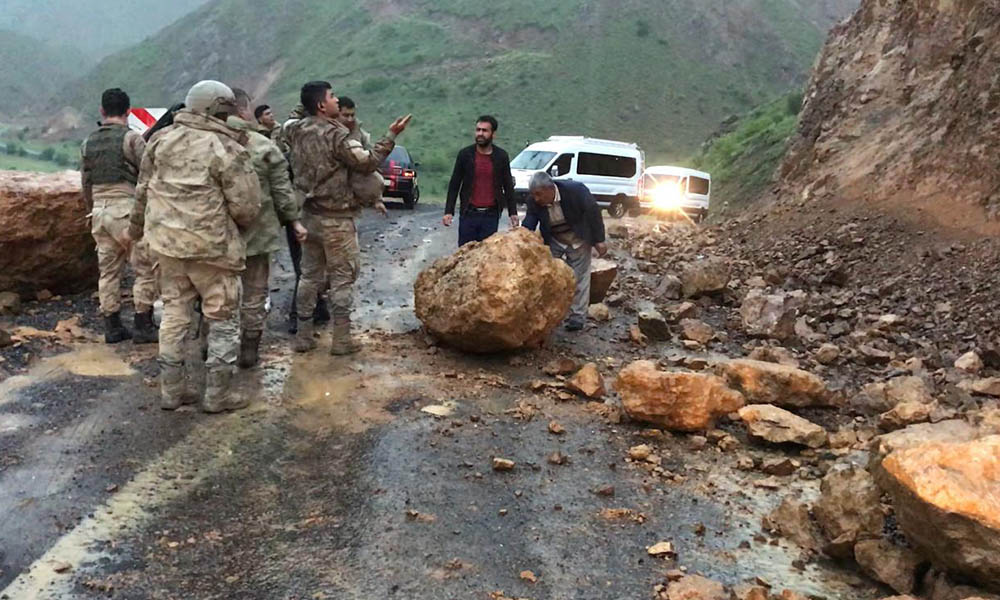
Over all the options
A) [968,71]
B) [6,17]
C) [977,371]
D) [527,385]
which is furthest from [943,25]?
[6,17]

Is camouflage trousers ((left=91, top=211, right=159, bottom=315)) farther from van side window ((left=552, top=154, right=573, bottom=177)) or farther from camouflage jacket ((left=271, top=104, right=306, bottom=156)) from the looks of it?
van side window ((left=552, top=154, right=573, bottom=177))

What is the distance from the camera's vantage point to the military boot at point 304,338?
6.38 metres

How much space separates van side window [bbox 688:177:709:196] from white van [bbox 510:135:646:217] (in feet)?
5.95

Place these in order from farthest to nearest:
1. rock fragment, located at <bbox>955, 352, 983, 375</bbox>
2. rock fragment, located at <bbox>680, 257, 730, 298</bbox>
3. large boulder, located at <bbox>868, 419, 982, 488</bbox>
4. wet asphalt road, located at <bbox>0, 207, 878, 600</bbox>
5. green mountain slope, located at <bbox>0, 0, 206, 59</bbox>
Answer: green mountain slope, located at <bbox>0, 0, 206, 59</bbox>, rock fragment, located at <bbox>680, 257, 730, 298</bbox>, rock fragment, located at <bbox>955, 352, 983, 375</bbox>, large boulder, located at <bbox>868, 419, 982, 488</bbox>, wet asphalt road, located at <bbox>0, 207, 878, 600</bbox>

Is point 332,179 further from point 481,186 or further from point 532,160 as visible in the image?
point 532,160

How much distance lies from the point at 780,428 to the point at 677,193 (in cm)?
1802

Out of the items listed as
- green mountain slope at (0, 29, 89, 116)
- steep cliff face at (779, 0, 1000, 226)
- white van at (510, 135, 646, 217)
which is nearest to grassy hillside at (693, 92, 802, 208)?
white van at (510, 135, 646, 217)

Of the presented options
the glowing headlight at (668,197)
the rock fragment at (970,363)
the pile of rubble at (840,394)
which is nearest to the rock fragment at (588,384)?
the pile of rubble at (840,394)

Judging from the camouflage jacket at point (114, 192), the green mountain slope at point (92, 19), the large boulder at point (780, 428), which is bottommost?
the large boulder at point (780, 428)

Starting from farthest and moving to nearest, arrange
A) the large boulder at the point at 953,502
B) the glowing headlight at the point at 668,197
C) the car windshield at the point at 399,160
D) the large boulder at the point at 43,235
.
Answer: the glowing headlight at the point at 668,197
the car windshield at the point at 399,160
the large boulder at the point at 43,235
the large boulder at the point at 953,502

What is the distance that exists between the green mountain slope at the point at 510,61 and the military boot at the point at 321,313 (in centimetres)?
3775

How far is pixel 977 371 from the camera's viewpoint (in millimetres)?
6352

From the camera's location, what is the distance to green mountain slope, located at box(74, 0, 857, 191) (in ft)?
176

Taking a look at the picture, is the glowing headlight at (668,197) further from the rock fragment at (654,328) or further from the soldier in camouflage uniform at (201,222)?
the soldier in camouflage uniform at (201,222)
